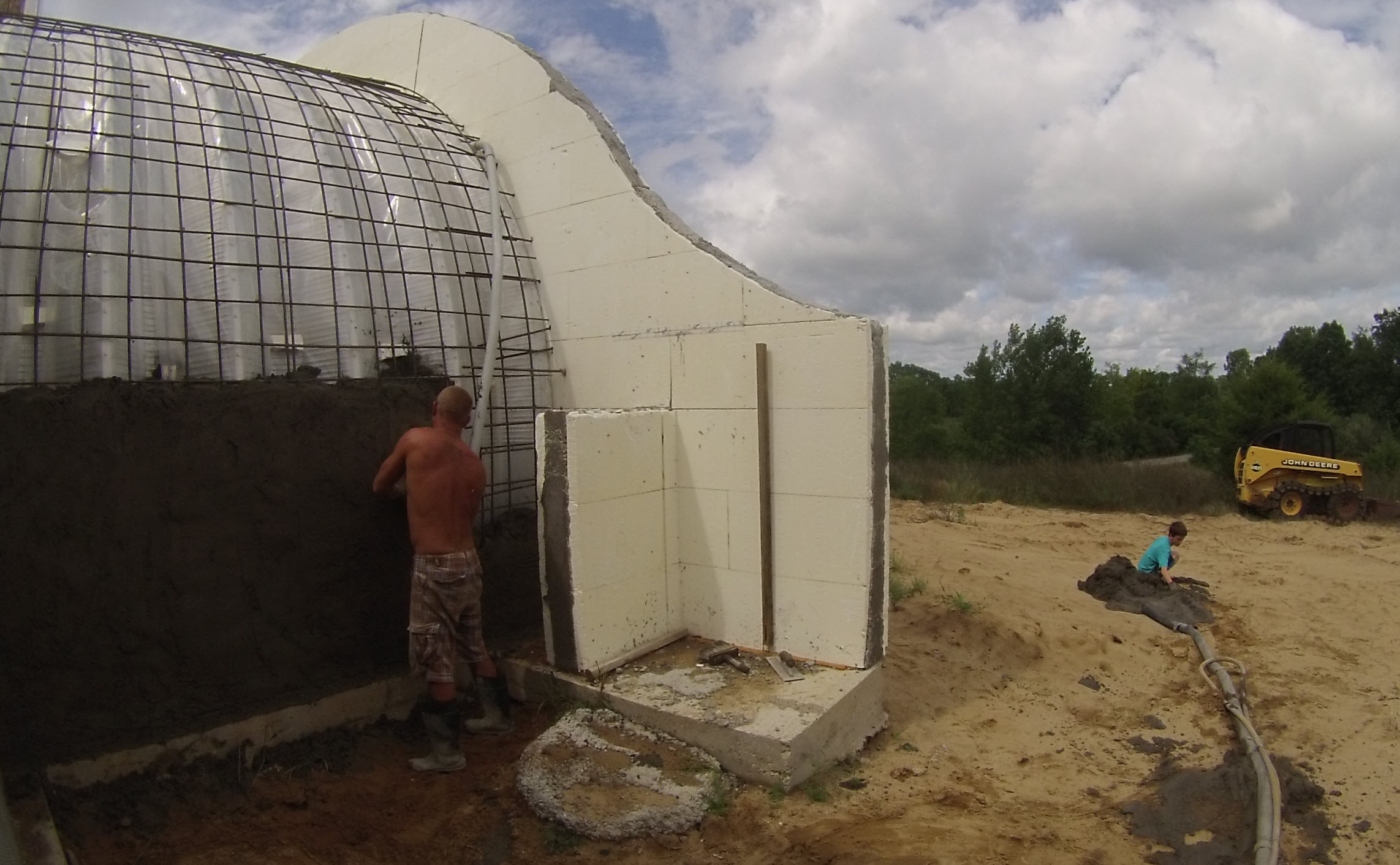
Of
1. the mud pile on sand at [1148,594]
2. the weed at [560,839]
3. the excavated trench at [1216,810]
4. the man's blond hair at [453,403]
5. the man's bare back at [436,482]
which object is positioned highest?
the man's blond hair at [453,403]

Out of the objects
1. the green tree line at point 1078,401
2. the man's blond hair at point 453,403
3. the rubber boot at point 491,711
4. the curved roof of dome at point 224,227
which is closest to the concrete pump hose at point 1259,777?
the rubber boot at point 491,711

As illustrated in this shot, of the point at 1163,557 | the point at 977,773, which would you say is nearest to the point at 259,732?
the point at 977,773

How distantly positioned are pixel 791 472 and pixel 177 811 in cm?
347

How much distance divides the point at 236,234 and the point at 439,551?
2136 millimetres

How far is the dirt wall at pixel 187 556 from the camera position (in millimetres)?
3746

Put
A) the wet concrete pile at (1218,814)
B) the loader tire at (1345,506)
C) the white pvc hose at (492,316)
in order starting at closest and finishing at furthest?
the wet concrete pile at (1218,814) → the white pvc hose at (492,316) → the loader tire at (1345,506)

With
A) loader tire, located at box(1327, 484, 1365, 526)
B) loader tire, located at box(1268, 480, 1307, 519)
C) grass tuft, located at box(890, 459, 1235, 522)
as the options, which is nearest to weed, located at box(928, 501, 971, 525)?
grass tuft, located at box(890, 459, 1235, 522)

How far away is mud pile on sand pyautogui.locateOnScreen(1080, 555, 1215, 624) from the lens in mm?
8477

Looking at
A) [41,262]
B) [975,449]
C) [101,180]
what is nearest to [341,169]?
[101,180]

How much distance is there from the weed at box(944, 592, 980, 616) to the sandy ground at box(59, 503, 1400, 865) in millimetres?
40

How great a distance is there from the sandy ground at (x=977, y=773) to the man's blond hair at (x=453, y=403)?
70.8 inches

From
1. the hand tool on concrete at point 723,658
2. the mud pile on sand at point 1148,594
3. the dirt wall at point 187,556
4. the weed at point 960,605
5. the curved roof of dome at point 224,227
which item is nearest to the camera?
the dirt wall at point 187,556

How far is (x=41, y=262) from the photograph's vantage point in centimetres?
420

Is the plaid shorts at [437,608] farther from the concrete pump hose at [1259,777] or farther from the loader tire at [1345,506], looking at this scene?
the loader tire at [1345,506]
